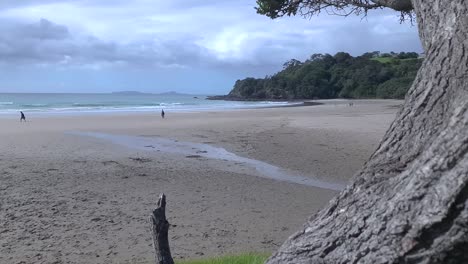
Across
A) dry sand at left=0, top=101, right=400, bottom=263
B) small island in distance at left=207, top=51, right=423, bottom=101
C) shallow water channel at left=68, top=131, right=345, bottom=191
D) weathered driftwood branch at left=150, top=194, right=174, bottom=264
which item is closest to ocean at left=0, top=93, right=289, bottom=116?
small island in distance at left=207, top=51, right=423, bottom=101

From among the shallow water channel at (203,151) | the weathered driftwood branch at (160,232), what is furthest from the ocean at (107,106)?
the weathered driftwood branch at (160,232)

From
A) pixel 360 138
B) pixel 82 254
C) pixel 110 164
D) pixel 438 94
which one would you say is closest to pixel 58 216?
pixel 82 254

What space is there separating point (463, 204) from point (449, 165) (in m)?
0.17

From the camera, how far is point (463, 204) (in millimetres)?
2041

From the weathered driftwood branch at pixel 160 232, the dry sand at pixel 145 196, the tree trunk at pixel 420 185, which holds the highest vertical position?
the tree trunk at pixel 420 185

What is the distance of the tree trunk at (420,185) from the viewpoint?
210 cm

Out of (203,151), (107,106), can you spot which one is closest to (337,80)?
(107,106)

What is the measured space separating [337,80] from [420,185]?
328 feet

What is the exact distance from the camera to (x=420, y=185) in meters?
2.21

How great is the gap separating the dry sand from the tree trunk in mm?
5148

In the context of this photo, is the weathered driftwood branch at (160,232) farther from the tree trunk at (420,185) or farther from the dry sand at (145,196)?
the dry sand at (145,196)

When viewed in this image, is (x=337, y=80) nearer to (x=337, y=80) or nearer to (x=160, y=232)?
(x=337, y=80)

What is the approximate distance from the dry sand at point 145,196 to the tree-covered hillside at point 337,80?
6636cm

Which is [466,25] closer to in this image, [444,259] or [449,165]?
[449,165]
